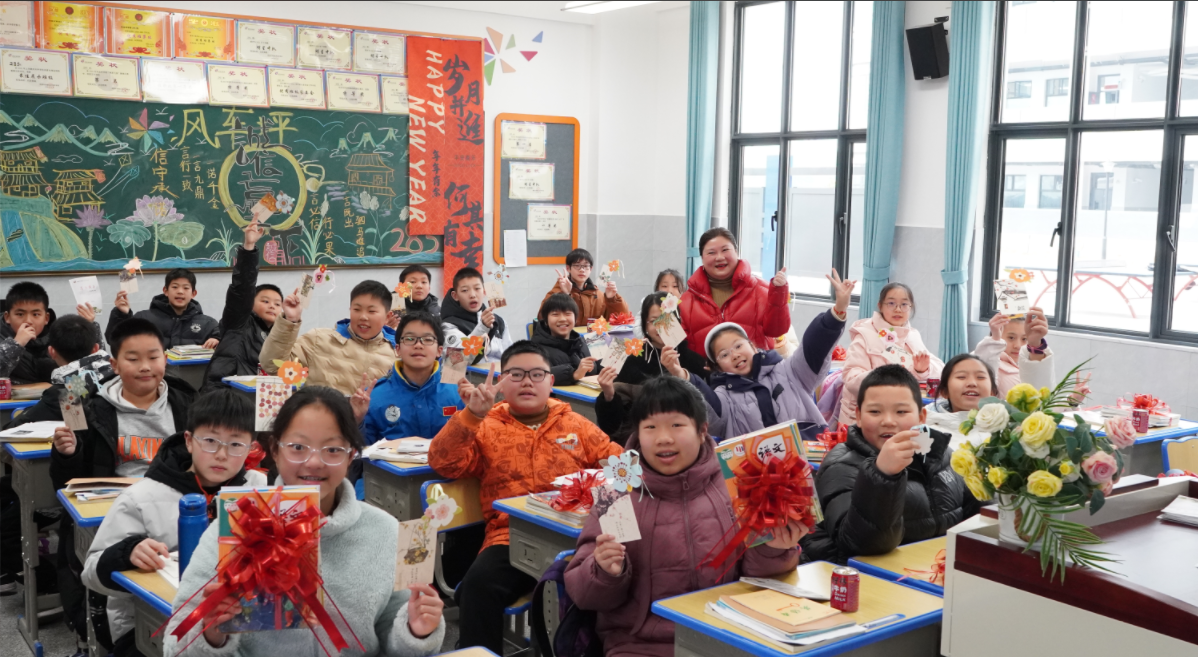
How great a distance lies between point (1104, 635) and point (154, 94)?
717 cm

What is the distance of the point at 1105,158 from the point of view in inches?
256

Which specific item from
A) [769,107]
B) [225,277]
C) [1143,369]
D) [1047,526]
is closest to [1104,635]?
[1047,526]

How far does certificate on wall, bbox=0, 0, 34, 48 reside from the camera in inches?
262

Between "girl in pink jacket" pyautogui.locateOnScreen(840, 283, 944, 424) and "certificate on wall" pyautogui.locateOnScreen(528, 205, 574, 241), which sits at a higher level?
"certificate on wall" pyautogui.locateOnScreen(528, 205, 574, 241)

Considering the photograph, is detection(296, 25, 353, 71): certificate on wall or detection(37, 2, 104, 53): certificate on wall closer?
detection(37, 2, 104, 53): certificate on wall

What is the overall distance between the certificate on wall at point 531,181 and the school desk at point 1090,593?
7.31 m

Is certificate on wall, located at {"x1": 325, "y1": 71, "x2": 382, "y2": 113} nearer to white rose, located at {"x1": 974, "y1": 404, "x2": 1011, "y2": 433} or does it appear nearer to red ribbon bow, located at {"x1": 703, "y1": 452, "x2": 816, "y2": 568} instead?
red ribbon bow, located at {"x1": 703, "y1": 452, "x2": 816, "y2": 568}

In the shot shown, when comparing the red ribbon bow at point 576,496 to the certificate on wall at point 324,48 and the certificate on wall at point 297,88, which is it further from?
the certificate on wall at point 324,48

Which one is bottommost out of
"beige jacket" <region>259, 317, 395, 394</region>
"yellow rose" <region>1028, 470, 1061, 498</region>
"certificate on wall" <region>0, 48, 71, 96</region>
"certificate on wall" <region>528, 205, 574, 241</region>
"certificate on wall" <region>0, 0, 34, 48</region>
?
"beige jacket" <region>259, 317, 395, 394</region>

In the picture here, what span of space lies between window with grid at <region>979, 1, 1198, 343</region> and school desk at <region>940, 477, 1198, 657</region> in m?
4.27

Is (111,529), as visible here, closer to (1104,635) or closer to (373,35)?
(1104,635)

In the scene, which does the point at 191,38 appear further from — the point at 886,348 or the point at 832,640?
the point at 832,640

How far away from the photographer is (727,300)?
16.8ft

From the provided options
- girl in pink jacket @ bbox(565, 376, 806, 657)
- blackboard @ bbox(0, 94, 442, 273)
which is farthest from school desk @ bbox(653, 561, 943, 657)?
blackboard @ bbox(0, 94, 442, 273)
